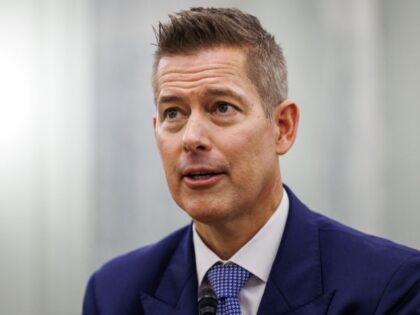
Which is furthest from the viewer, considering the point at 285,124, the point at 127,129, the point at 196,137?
the point at 127,129

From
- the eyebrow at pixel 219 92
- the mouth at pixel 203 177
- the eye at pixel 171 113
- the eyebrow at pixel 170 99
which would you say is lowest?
the mouth at pixel 203 177

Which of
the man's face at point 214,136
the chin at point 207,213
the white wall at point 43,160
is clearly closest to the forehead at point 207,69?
the man's face at point 214,136

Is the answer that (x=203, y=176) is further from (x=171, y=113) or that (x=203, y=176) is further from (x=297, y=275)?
(x=297, y=275)

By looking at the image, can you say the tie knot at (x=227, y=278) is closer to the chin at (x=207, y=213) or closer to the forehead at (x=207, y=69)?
the chin at (x=207, y=213)

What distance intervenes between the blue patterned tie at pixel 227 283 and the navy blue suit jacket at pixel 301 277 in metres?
0.06

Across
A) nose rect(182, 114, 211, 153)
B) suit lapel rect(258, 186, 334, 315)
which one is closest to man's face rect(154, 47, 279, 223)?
nose rect(182, 114, 211, 153)

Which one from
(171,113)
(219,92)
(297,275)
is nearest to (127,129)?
(171,113)

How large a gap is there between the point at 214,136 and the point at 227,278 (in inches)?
14.3

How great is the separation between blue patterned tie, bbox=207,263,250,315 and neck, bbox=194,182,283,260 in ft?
0.16

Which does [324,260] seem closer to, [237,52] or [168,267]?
[168,267]

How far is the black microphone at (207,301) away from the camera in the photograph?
1.65 m

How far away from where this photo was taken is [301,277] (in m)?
1.65

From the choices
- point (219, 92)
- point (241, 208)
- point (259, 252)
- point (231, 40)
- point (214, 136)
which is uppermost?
point (231, 40)

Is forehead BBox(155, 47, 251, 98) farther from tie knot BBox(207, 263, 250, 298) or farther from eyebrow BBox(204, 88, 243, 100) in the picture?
tie knot BBox(207, 263, 250, 298)
